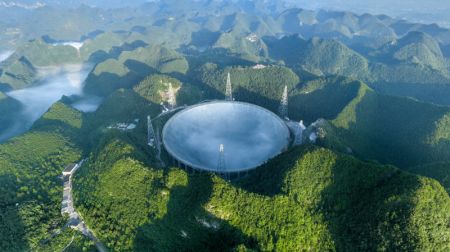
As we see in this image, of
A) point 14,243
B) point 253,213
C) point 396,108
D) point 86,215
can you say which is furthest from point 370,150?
point 14,243

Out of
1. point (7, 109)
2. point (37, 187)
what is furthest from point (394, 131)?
point (7, 109)

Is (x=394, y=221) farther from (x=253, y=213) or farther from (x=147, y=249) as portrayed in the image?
(x=147, y=249)

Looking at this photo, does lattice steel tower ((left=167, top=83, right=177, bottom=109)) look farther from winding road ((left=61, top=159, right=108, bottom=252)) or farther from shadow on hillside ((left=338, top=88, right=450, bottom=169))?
shadow on hillside ((left=338, top=88, right=450, bottom=169))

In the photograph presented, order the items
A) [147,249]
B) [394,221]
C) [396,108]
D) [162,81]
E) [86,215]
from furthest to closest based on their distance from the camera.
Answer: [162,81], [396,108], [86,215], [147,249], [394,221]

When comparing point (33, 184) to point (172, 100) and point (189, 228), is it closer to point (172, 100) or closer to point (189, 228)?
point (189, 228)

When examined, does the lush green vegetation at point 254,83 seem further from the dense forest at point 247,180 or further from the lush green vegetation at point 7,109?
the lush green vegetation at point 7,109
